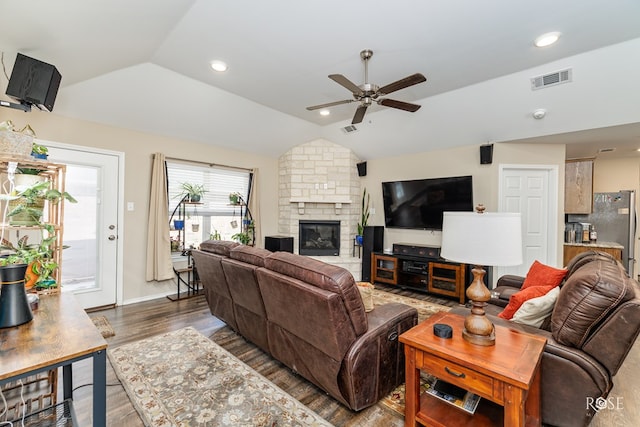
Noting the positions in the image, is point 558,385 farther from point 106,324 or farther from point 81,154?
point 81,154

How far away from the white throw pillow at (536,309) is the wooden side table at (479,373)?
302 millimetres

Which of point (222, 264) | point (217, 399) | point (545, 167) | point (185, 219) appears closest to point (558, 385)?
point (217, 399)

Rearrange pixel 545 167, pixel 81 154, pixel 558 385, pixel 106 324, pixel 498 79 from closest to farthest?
pixel 558 385
pixel 106 324
pixel 498 79
pixel 81 154
pixel 545 167

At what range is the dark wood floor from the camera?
5.86ft

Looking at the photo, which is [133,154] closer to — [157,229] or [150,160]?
[150,160]

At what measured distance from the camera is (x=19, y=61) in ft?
6.31

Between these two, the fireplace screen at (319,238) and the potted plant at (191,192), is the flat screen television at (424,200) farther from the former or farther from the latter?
the potted plant at (191,192)

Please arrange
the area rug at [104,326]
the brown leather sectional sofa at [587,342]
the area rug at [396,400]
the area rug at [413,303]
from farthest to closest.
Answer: the area rug at [413,303] < the area rug at [104,326] < the area rug at [396,400] < the brown leather sectional sofa at [587,342]

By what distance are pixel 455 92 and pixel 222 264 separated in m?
3.59

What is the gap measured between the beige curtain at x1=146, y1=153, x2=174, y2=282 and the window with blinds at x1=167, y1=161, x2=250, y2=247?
258mm

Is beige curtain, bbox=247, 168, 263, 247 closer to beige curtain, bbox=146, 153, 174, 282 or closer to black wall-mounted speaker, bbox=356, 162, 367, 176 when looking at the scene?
beige curtain, bbox=146, 153, 174, 282

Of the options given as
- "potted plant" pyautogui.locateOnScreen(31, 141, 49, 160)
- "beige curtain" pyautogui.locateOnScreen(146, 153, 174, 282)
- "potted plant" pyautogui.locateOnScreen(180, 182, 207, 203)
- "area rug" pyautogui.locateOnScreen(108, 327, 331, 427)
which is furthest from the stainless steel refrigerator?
"potted plant" pyautogui.locateOnScreen(31, 141, 49, 160)

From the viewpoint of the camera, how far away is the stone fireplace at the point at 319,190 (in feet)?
18.5

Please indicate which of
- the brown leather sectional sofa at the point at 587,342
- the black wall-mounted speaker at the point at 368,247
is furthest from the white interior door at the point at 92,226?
the brown leather sectional sofa at the point at 587,342
